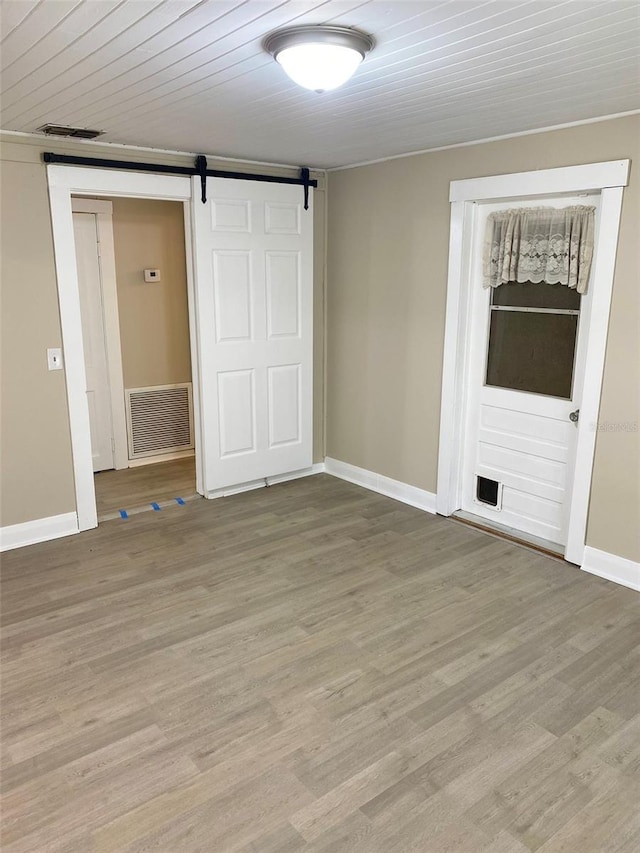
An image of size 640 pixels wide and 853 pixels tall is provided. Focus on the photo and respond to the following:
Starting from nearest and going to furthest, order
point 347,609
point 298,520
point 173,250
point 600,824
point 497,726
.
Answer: point 600,824 → point 497,726 → point 347,609 → point 298,520 → point 173,250

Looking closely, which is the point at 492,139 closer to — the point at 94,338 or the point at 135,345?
the point at 135,345

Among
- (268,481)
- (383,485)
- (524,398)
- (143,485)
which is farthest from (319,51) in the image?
(143,485)

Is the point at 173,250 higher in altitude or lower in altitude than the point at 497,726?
higher

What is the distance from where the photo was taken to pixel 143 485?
198 inches

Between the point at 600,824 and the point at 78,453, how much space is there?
3.35 metres

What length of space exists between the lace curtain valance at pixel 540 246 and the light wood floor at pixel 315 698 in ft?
5.45

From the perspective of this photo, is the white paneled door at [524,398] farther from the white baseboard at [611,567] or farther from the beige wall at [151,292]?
the beige wall at [151,292]

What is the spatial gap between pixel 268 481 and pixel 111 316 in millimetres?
1885

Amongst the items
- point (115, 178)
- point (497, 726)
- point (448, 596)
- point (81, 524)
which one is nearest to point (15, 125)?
point (115, 178)

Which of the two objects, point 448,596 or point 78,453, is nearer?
point 448,596

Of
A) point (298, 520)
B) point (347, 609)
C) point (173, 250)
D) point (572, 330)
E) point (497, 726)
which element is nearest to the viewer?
point (497, 726)

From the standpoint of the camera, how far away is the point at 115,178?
3.87 meters

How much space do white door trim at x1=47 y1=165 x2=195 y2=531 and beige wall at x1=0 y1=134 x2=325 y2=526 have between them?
44mm

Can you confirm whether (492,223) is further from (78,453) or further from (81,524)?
(81,524)
